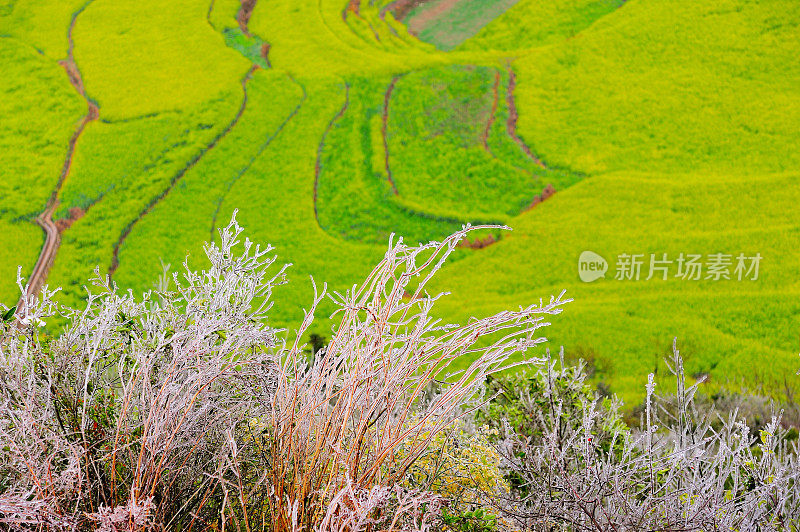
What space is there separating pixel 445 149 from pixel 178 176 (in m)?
2.11

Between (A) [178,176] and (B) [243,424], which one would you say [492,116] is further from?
(B) [243,424]

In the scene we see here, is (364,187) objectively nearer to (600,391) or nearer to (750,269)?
(600,391)

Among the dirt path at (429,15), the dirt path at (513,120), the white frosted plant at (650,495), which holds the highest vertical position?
the dirt path at (429,15)

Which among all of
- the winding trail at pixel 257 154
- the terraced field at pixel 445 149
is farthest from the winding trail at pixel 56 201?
the winding trail at pixel 257 154

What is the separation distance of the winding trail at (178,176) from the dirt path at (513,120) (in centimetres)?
224

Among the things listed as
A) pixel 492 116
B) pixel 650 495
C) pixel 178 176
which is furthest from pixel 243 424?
pixel 492 116

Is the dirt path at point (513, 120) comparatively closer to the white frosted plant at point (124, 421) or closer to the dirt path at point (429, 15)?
the dirt path at point (429, 15)

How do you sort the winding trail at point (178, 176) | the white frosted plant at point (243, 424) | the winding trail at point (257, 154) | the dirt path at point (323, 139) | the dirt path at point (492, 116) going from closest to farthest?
the white frosted plant at point (243, 424) < the winding trail at point (178, 176) < the winding trail at point (257, 154) < the dirt path at point (323, 139) < the dirt path at point (492, 116)

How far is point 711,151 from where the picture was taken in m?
4.86

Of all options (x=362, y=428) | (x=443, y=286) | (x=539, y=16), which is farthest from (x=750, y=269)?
(x=362, y=428)

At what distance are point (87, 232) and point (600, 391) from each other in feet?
11.9

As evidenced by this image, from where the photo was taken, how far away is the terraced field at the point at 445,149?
14.2ft

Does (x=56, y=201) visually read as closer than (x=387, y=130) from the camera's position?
Yes

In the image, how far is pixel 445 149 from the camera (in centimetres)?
513
